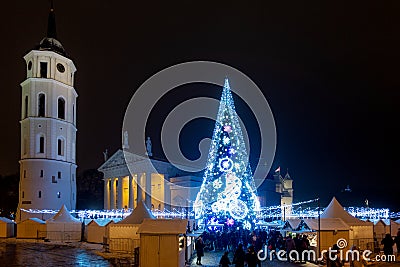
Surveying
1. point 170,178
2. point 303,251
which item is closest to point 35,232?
point 303,251

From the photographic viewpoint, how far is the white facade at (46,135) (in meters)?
58.5

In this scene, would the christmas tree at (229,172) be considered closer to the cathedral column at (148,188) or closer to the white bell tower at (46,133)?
the white bell tower at (46,133)

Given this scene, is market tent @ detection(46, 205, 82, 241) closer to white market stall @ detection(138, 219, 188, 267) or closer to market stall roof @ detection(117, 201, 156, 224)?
market stall roof @ detection(117, 201, 156, 224)

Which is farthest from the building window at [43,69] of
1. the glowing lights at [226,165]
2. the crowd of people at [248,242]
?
the crowd of people at [248,242]

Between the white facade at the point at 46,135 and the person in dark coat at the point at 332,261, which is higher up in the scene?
the white facade at the point at 46,135

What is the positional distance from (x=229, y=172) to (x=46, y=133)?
27.7 meters

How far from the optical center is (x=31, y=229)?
4525cm

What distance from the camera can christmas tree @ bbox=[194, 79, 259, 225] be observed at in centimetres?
3938

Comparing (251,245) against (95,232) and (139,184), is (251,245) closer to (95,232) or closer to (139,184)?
(95,232)

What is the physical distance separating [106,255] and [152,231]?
9.11m

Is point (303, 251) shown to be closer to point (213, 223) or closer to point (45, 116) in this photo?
point (213, 223)

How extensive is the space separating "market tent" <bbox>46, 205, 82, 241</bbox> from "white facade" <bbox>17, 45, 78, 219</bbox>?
16.5 m

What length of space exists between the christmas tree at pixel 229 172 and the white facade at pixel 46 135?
24309 millimetres

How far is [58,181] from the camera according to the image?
197 ft
